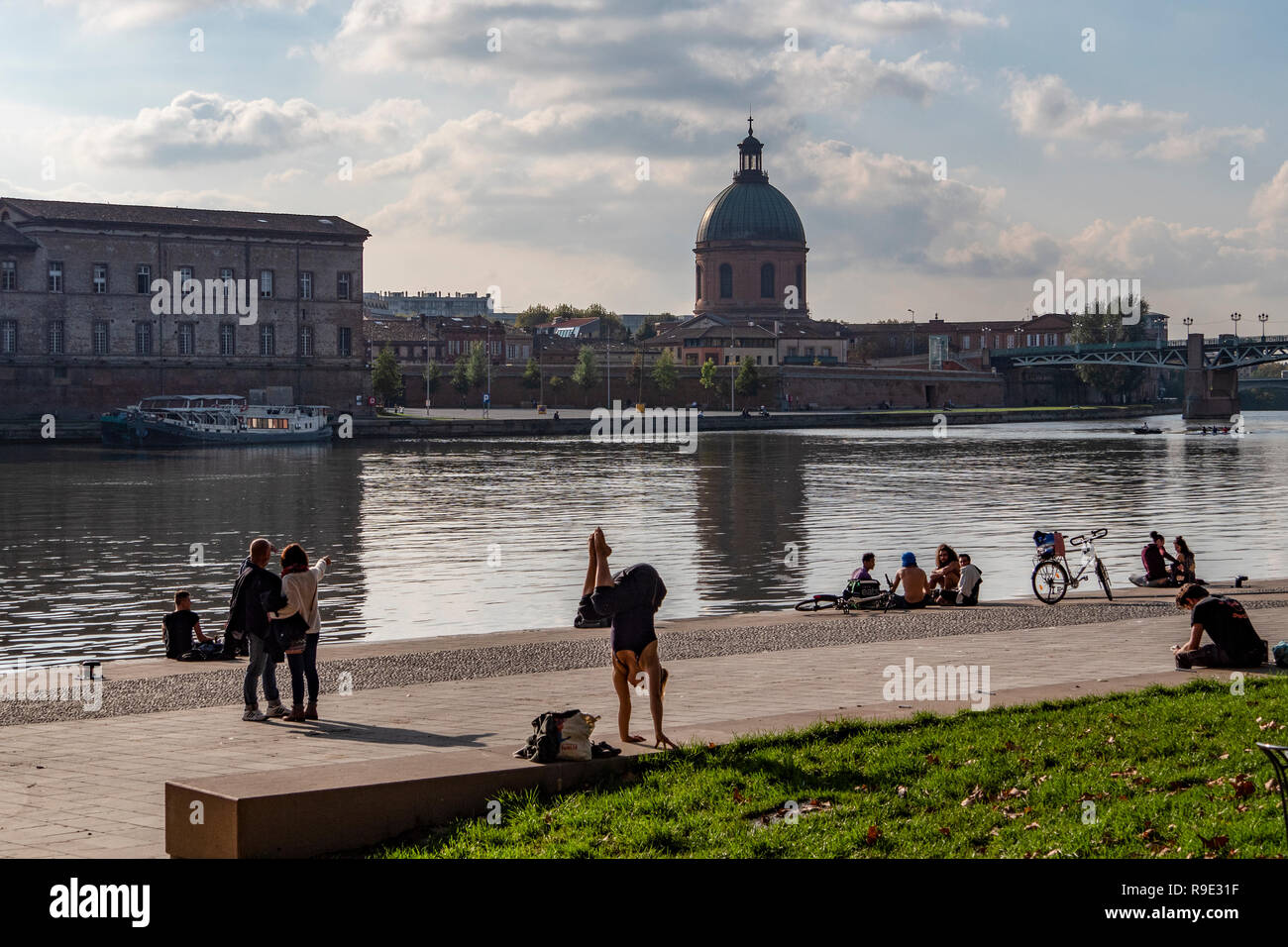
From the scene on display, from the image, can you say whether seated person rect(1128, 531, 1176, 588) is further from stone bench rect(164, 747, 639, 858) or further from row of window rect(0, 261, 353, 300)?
row of window rect(0, 261, 353, 300)

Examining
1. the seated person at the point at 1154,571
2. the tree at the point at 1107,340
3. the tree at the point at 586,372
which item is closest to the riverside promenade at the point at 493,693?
the seated person at the point at 1154,571

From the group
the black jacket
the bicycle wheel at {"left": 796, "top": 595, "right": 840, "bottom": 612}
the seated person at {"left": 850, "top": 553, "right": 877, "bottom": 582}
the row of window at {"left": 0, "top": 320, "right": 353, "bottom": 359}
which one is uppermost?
the row of window at {"left": 0, "top": 320, "right": 353, "bottom": 359}

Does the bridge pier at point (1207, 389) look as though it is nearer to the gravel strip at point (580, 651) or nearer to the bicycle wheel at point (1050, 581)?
the gravel strip at point (580, 651)

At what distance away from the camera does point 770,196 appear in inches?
7136

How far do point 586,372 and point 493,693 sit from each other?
134777 mm

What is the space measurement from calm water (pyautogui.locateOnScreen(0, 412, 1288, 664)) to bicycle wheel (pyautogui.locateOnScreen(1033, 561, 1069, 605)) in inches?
182

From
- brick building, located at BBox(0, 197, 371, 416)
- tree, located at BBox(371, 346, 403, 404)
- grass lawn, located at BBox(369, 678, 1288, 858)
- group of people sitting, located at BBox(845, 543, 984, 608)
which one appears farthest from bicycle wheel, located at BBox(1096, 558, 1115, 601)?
tree, located at BBox(371, 346, 403, 404)

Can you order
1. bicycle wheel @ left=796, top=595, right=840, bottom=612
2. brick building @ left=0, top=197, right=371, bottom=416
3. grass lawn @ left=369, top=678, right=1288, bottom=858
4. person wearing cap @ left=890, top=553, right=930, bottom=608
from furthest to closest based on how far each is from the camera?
brick building @ left=0, top=197, right=371, bottom=416 < bicycle wheel @ left=796, top=595, right=840, bottom=612 < person wearing cap @ left=890, top=553, right=930, bottom=608 < grass lawn @ left=369, top=678, right=1288, bottom=858

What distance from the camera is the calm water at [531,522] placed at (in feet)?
88.3

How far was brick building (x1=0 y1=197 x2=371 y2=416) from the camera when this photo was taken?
9788cm

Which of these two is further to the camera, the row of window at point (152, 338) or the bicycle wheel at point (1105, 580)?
the row of window at point (152, 338)

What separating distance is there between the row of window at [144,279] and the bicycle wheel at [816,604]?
8535 cm

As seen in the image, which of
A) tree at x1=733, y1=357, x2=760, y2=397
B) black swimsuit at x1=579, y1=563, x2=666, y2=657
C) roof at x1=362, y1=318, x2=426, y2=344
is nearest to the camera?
black swimsuit at x1=579, y1=563, x2=666, y2=657
